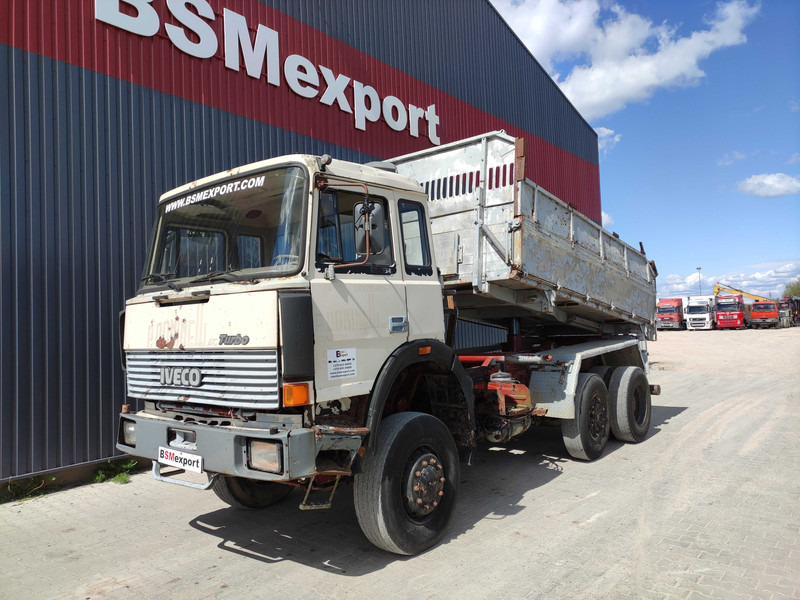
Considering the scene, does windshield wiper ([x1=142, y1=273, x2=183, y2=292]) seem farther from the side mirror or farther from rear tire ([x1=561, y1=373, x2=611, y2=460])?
rear tire ([x1=561, y1=373, x2=611, y2=460])

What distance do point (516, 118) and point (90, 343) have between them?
12.4 meters

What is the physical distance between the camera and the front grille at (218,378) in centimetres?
347

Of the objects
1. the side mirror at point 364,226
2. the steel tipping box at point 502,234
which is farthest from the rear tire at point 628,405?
the side mirror at point 364,226

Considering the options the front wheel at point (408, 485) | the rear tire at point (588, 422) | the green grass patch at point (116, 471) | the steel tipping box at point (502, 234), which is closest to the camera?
the front wheel at point (408, 485)

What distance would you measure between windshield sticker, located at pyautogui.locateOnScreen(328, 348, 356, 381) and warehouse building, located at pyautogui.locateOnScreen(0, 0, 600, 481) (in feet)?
13.4

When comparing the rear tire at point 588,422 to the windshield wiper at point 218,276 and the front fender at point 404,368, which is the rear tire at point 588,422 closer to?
the front fender at point 404,368

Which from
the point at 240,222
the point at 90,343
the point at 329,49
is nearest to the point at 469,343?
the point at 329,49

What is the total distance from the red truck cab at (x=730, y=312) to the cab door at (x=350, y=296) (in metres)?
48.0

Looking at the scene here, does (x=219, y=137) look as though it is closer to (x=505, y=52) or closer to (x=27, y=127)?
(x=27, y=127)

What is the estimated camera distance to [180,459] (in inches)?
152

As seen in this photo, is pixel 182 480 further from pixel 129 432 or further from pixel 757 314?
pixel 757 314

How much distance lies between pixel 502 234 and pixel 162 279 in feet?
10.7

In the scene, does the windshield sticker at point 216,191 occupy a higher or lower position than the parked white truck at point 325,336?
higher

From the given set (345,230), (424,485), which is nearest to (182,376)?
(345,230)
